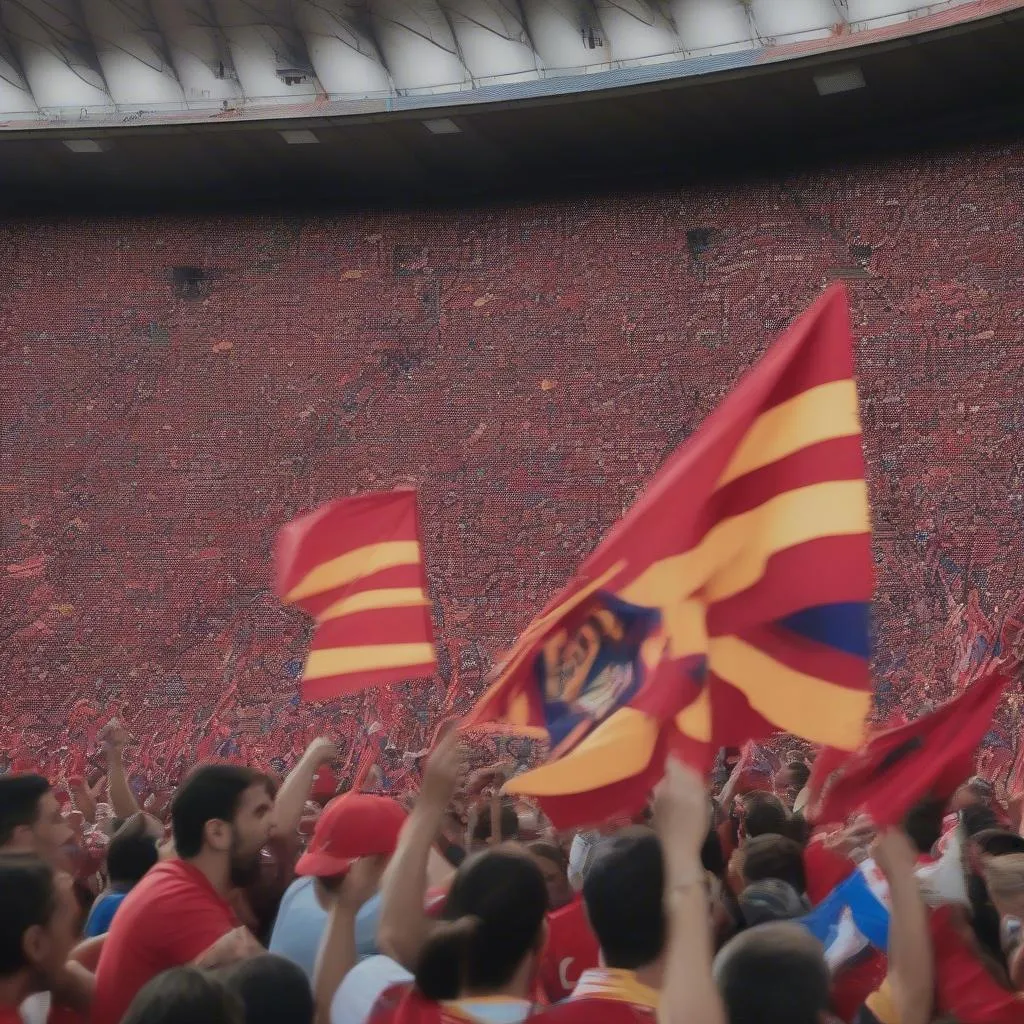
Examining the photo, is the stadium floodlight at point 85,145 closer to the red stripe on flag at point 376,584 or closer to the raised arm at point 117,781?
the raised arm at point 117,781

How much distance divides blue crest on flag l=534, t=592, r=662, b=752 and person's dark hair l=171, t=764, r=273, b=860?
796 millimetres

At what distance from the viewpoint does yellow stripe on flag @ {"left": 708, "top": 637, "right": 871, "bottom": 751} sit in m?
2.74

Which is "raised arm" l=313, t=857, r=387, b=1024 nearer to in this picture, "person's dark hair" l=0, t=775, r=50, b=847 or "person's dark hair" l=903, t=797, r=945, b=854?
"person's dark hair" l=0, t=775, r=50, b=847

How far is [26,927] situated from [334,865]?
0.98 m

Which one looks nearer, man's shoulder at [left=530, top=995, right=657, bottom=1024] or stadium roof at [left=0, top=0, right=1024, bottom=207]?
man's shoulder at [left=530, top=995, right=657, bottom=1024]

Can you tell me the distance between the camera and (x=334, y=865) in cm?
353

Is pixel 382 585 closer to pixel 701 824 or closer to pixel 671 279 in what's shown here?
pixel 701 824

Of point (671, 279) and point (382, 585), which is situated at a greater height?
point (671, 279)

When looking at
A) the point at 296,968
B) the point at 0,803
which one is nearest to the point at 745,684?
the point at 296,968

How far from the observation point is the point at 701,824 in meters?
2.22

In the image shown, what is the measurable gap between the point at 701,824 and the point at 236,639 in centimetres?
1464

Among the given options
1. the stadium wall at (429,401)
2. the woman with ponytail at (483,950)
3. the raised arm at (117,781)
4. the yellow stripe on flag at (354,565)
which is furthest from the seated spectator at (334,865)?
the stadium wall at (429,401)

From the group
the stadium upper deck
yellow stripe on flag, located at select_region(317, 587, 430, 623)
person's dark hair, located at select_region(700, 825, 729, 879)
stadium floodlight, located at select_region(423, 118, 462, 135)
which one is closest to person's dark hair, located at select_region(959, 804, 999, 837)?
person's dark hair, located at select_region(700, 825, 729, 879)

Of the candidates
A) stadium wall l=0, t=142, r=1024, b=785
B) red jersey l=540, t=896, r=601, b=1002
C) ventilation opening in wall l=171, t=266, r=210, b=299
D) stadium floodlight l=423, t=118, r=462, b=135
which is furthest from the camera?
ventilation opening in wall l=171, t=266, r=210, b=299
